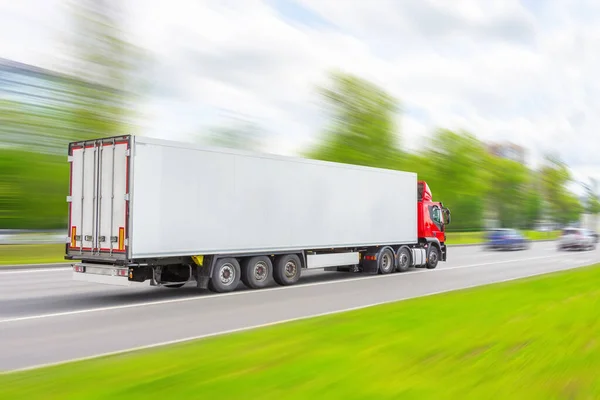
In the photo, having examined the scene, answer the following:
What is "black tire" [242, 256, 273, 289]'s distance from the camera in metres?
14.8

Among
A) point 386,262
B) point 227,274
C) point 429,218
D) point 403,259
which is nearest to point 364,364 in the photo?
point 227,274

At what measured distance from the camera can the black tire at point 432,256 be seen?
22.1m

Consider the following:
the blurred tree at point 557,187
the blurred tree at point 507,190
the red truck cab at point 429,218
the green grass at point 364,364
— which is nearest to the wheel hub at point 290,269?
the green grass at point 364,364

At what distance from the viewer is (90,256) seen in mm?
13078

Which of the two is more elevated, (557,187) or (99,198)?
(557,187)

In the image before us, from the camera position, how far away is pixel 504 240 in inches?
1412

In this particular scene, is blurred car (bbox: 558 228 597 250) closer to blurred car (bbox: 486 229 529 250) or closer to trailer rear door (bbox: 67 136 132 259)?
blurred car (bbox: 486 229 529 250)

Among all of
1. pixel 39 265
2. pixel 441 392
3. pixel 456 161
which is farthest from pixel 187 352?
pixel 456 161

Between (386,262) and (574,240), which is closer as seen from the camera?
(386,262)

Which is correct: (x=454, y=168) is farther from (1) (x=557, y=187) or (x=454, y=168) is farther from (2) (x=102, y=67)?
(1) (x=557, y=187)

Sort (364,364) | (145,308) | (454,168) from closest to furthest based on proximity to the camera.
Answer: (364,364)
(145,308)
(454,168)

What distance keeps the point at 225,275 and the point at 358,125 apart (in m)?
35.1

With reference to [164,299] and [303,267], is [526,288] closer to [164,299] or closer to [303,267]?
[303,267]

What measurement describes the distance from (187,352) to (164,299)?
6.39 m
